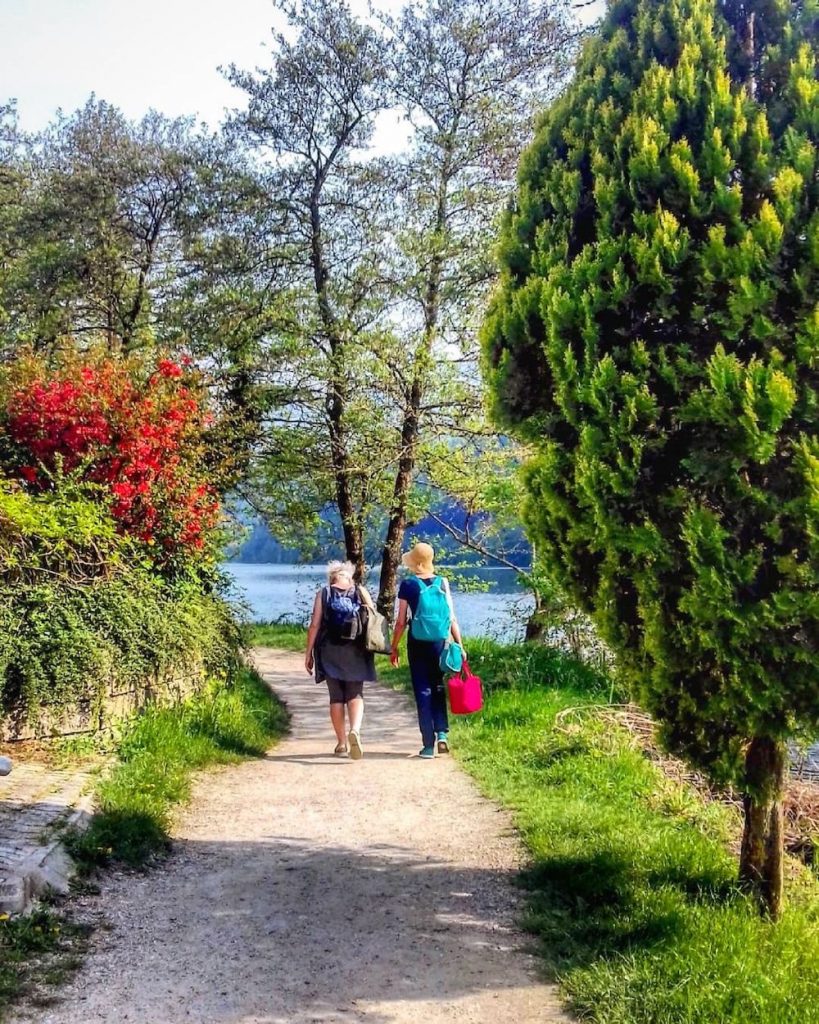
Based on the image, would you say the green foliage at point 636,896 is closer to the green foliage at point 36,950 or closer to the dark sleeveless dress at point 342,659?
the dark sleeveless dress at point 342,659

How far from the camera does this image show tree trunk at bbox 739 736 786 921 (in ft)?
13.6

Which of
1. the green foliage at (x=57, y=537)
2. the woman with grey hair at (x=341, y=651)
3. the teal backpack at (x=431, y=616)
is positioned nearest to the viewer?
the green foliage at (x=57, y=537)

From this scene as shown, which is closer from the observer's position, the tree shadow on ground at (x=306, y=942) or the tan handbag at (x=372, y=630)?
the tree shadow on ground at (x=306, y=942)

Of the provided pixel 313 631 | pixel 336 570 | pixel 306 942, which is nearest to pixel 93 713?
pixel 313 631

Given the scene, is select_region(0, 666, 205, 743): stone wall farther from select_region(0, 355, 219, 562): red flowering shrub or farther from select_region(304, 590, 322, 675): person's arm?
select_region(0, 355, 219, 562): red flowering shrub

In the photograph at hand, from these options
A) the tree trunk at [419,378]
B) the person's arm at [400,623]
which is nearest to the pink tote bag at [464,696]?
the person's arm at [400,623]

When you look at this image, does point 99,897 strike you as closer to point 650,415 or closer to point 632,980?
point 632,980

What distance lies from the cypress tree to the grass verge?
434 millimetres

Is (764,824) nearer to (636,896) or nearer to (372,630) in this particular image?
(636,896)

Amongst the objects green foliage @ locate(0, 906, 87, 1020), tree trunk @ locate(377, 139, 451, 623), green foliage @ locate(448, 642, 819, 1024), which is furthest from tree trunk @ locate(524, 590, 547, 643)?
green foliage @ locate(0, 906, 87, 1020)

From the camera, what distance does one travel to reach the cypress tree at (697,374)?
3.78 meters

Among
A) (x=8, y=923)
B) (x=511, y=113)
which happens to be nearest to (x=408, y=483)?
(x=511, y=113)

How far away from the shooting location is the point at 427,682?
25.2 ft

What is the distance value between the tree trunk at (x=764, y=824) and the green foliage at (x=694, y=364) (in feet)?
0.44
